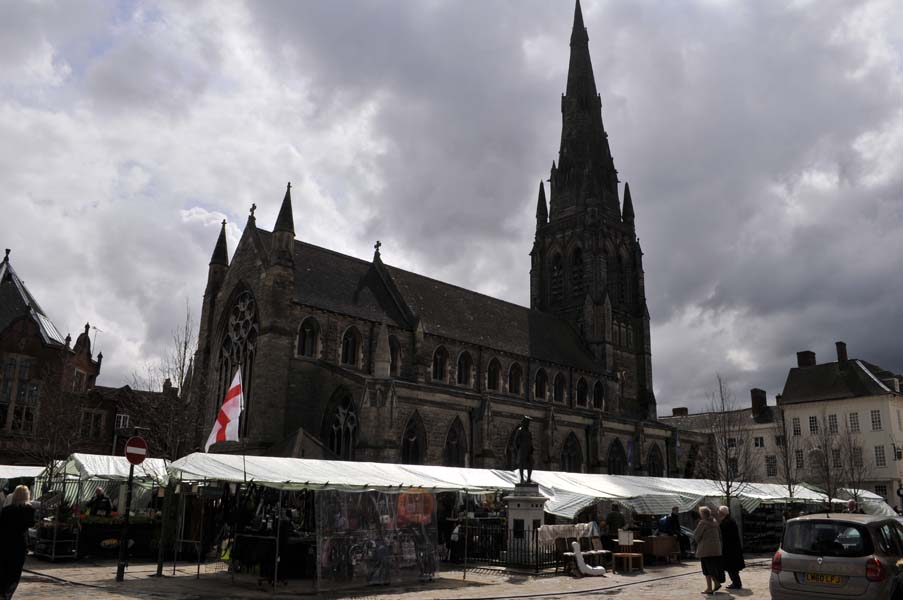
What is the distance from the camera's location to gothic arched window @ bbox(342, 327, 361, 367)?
33969 mm

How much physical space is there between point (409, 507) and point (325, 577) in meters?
2.58

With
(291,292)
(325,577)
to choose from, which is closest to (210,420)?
(291,292)

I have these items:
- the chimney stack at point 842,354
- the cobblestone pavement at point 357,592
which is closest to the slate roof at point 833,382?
the chimney stack at point 842,354

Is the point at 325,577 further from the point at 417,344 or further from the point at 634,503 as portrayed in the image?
the point at 417,344

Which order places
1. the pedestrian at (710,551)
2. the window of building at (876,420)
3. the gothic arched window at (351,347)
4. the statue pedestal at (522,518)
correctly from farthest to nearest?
the window of building at (876,420) < the gothic arched window at (351,347) < the statue pedestal at (522,518) < the pedestrian at (710,551)

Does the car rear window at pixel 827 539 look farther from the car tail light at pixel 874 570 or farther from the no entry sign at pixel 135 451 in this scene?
the no entry sign at pixel 135 451

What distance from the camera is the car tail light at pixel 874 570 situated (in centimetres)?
988

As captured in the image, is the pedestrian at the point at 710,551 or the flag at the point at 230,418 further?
the flag at the point at 230,418

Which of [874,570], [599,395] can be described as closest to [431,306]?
[599,395]

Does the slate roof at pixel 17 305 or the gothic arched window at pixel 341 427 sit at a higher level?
the slate roof at pixel 17 305

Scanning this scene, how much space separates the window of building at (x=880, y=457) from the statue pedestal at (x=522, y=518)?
143ft

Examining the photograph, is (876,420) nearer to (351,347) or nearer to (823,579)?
(351,347)

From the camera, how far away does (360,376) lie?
2972cm

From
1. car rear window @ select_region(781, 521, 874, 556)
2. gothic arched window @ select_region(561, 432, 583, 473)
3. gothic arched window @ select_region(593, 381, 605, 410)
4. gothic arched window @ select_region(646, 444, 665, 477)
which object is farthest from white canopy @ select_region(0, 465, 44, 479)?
gothic arched window @ select_region(593, 381, 605, 410)
